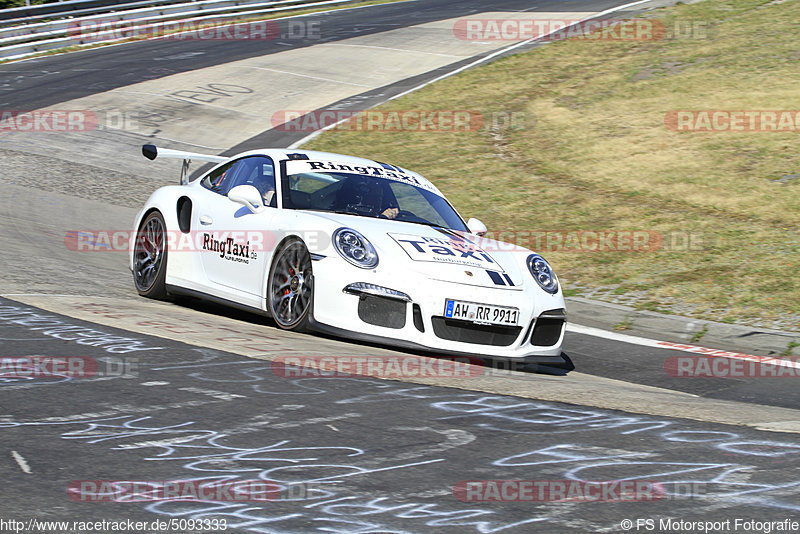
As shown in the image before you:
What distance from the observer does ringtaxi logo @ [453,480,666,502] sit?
12.5 feet

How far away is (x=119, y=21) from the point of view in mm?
28672

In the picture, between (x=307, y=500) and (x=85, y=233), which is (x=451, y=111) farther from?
(x=307, y=500)

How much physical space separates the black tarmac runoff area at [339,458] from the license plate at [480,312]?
3.81 feet

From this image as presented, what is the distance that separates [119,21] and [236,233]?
2290 cm

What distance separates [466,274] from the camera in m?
6.86

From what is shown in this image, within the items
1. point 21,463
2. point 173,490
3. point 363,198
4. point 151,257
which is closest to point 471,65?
point 151,257

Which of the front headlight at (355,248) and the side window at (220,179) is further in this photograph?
the side window at (220,179)

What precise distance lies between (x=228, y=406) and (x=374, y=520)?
1590mm

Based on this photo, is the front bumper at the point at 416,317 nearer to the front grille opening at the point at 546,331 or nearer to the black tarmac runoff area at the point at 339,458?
the front grille opening at the point at 546,331

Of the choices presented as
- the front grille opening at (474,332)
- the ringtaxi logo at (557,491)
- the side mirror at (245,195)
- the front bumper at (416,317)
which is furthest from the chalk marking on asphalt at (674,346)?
the ringtaxi logo at (557,491)

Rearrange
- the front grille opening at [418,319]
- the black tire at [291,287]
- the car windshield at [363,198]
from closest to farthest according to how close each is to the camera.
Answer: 1. the front grille opening at [418,319]
2. the black tire at [291,287]
3. the car windshield at [363,198]

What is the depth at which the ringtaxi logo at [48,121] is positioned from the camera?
57.3ft

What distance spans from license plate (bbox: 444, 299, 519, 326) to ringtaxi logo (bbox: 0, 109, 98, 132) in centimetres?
1264

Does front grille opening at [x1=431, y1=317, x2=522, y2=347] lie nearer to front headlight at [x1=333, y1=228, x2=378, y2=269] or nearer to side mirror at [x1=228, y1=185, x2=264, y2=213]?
front headlight at [x1=333, y1=228, x2=378, y2=269]
